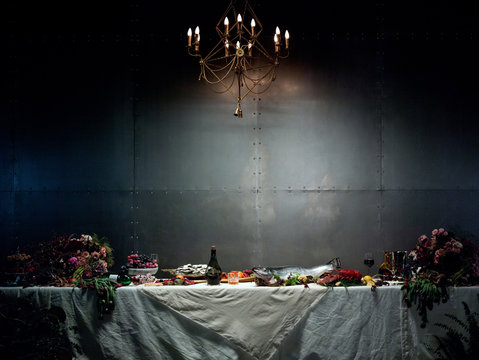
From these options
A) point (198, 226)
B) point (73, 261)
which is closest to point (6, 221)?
point (73, 261)

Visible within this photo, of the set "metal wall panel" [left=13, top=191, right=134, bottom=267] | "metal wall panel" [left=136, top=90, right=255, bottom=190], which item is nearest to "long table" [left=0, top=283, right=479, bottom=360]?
"metal wall panel" [left=13, top=191, right=134, bottom=267]

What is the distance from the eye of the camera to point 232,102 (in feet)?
14.9

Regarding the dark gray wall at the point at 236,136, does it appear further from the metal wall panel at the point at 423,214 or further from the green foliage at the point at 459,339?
the green foliage at the point at 459,339

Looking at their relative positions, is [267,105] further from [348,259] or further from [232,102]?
[348,259]

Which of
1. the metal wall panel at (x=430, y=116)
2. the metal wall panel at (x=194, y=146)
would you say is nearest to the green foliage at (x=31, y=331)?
the metal wall panel at (x=194, y=146)

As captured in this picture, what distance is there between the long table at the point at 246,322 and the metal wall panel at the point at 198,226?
898 mm

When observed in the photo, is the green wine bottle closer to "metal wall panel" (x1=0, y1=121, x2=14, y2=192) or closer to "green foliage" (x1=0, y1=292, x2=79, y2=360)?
"green foliage" (x1=0, y1=292, x2=79, y2=360)

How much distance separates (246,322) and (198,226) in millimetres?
1248

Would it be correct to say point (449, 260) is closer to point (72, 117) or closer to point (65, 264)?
point (65, 264)

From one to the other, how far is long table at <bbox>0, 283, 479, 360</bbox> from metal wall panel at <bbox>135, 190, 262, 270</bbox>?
90 cm

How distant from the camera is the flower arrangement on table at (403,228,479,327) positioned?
357cm

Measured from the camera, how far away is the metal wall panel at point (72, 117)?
4535 mm

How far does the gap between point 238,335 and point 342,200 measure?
5.88 ft

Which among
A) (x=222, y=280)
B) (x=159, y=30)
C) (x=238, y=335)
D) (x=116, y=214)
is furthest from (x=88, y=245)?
(x=159, y=30)
